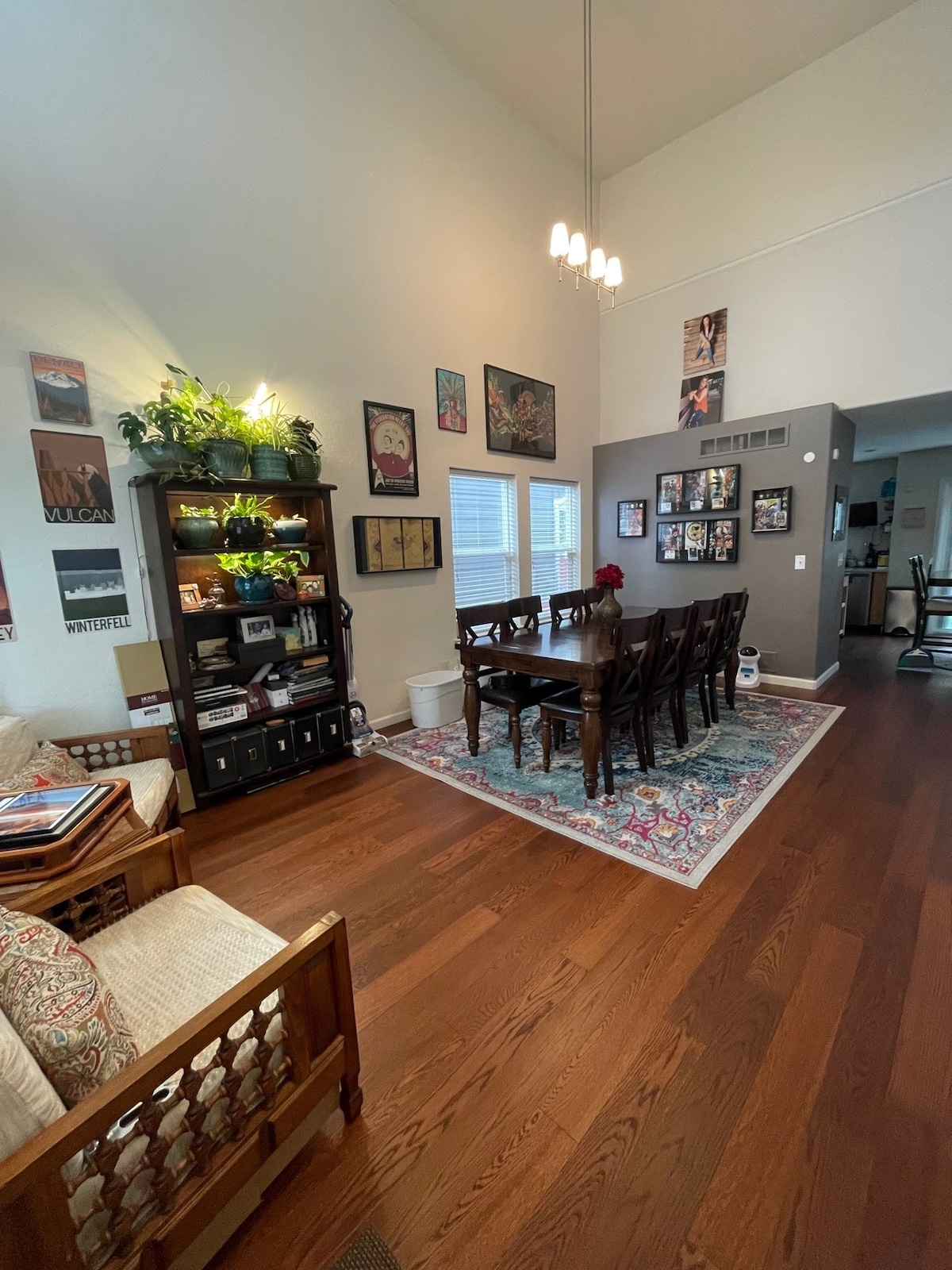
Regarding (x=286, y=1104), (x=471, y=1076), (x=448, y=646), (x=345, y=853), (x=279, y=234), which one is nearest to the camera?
(x=286, y=1104)

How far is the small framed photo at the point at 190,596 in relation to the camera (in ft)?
9.35

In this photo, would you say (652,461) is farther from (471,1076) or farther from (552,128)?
(471,1076)

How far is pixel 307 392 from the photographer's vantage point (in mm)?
3445

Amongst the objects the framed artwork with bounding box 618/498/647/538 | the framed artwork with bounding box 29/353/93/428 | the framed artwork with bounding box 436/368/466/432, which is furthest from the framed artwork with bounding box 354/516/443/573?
the framed artwork with bounding box 618/498/647/538

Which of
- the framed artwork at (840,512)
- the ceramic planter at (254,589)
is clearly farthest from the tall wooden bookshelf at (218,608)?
the framed artwork at (840,512)

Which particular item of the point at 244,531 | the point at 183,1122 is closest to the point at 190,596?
the point at 244,531

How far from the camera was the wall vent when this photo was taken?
179 inches

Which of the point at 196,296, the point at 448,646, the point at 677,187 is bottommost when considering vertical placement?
the point at 448,646

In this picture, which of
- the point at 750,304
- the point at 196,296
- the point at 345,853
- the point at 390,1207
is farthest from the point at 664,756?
the point at 750,304

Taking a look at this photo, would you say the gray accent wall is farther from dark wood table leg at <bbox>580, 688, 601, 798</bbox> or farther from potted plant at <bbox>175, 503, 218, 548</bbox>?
potted plant at <bbox>175, 503, 218, 548</bbox>

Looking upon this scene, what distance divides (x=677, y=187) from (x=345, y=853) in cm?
664

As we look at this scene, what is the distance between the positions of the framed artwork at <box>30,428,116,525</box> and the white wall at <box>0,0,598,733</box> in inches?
2.1

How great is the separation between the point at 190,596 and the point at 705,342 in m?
5.18

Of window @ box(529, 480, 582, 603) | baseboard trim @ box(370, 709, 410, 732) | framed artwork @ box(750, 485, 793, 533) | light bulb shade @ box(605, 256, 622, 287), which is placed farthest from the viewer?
window @ box(529, 480, 582, 603)
